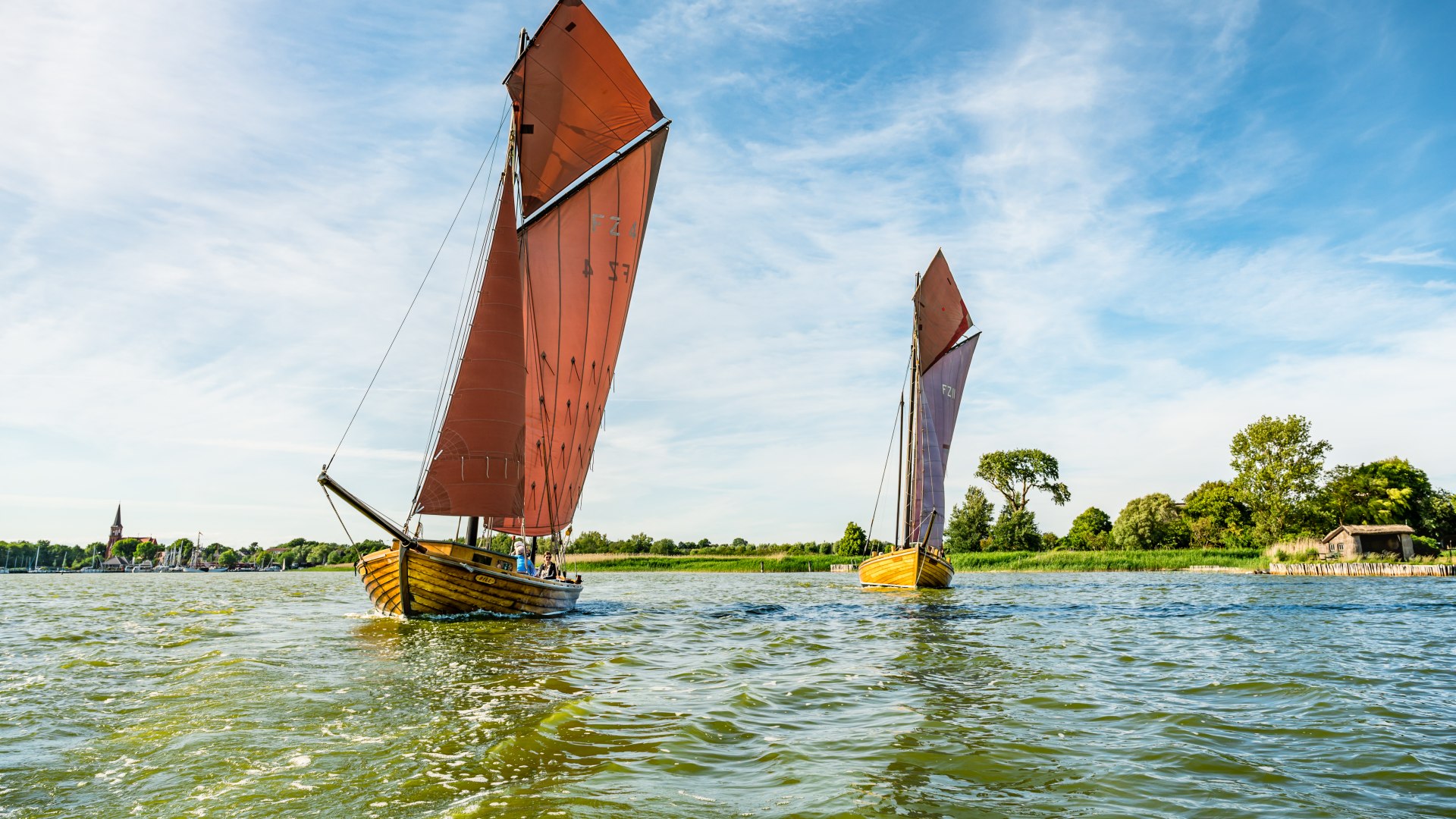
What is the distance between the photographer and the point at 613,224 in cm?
2564

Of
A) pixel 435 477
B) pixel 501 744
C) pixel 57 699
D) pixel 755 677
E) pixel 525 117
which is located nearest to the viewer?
pixel 501 744

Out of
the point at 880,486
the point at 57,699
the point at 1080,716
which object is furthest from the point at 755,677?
the point at 880,486

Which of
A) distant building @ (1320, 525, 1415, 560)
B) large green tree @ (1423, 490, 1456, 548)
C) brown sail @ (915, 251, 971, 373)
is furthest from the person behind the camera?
large green tree @ (1423, 490, 1456, 548)

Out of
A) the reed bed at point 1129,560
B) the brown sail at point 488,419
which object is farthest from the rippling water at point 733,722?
the reed bed at point 1129,560

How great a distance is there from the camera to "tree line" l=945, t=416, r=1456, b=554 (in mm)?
72062

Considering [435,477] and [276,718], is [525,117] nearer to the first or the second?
[435,477]

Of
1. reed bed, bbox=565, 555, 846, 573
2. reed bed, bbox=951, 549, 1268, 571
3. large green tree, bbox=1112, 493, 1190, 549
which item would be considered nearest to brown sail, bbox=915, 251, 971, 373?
reed bed, bbox=951, 549, 1268, 571

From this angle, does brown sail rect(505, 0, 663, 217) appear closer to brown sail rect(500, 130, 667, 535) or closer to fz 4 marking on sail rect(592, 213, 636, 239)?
brown sail rect(500, 130, 667, 535)

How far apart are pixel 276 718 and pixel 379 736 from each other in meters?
1.60

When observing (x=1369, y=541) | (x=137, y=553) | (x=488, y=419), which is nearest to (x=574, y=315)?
(x=488, y=419)

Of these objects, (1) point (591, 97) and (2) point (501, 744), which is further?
(1) point (591, 97)

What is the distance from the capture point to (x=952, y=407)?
44000 mm

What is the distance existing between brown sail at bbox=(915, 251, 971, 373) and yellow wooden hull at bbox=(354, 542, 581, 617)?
90.8ft

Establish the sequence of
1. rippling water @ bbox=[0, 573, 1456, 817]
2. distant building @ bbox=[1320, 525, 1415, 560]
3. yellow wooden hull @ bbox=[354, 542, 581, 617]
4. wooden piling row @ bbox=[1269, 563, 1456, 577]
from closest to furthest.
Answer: rippling water @ bbox=[0, 573, 1456, 817], yellow wooden hull @ bbox=[354, 542, 581, 617], wooden piling row @ bbox=[1269, 563, 1456, 577], distant building @ bbox=[1320, 525, 1415, 560]
